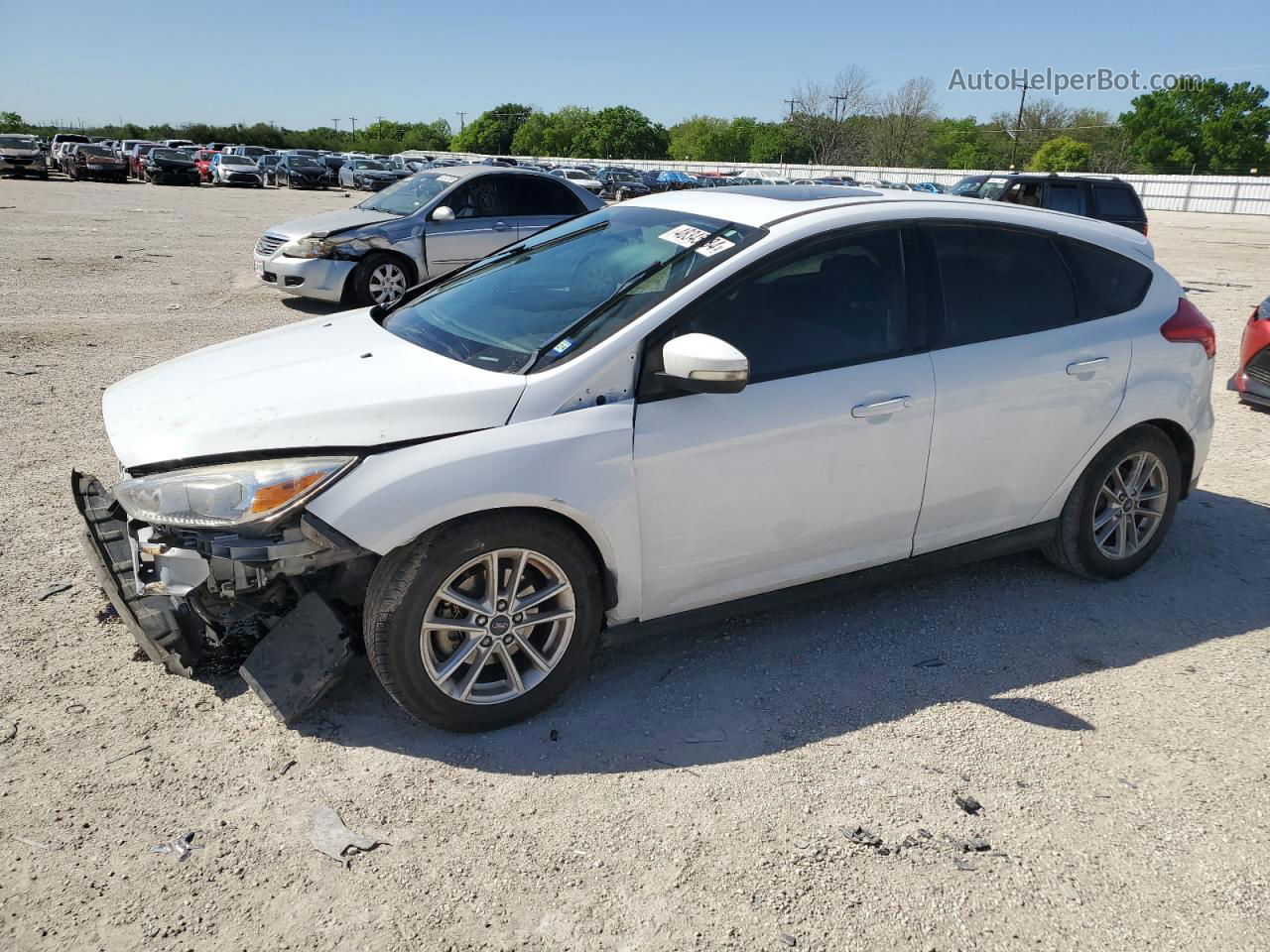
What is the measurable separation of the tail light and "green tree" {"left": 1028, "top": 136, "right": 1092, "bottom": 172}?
232 ft

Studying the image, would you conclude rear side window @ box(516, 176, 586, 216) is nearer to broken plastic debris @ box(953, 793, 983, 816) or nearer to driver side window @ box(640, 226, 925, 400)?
driver side window @ box(640, 226, 925, 400)

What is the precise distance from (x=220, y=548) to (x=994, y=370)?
2941mm

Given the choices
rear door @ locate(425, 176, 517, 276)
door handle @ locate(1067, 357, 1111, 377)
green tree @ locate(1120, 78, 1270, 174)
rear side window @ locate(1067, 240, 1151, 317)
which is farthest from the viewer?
green tree @ locate(1120, 78, 1270, 174)

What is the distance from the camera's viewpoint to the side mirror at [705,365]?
9.88 ft

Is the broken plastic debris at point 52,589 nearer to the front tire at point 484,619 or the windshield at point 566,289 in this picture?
the windshield at point 566,289

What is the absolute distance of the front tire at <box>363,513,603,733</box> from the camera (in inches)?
115

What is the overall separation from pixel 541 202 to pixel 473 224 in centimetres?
97

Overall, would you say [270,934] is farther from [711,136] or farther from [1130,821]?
[711,136]

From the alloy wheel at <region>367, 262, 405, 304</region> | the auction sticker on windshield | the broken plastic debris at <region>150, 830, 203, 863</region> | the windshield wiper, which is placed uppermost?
the auction sticker on windshield

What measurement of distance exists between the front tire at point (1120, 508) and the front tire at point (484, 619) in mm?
2392

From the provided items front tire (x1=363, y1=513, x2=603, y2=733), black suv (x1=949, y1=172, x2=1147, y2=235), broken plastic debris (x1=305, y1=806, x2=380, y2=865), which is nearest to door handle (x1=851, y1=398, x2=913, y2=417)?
front tire (x1=363, y1=513, x2=603, y2=733)

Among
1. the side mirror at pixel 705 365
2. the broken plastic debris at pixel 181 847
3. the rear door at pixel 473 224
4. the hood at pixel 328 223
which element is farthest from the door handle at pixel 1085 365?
the hood at pixel 328 223

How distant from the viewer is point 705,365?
3.01 metres

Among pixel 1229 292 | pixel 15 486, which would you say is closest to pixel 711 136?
Answer: pixel 1229 292
